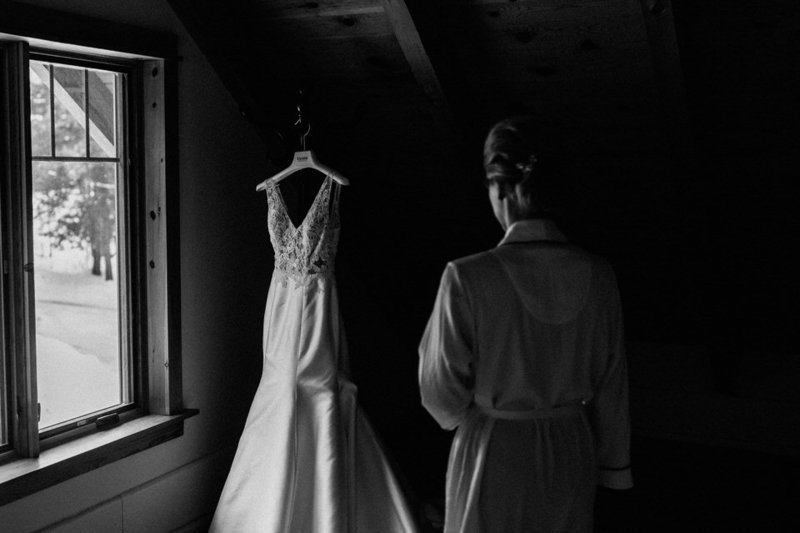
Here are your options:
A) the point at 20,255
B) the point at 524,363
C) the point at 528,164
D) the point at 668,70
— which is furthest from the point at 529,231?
the point at 20,255

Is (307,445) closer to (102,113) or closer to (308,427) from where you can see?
(308,427)

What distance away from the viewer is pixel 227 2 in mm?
3031

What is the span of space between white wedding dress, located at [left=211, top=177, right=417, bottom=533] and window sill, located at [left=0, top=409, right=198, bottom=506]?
0.31 meters

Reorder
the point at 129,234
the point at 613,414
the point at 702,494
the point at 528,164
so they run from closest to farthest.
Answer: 1. the point at 528,164
2. the point at 613,414
3. the point at 129,234
4. the point at 702,494

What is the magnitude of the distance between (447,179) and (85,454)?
1794mm

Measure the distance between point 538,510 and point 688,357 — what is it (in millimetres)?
3057

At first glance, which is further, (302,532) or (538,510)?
(302,532)

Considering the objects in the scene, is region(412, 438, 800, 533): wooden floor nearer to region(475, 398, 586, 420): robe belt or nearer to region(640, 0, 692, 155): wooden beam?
region(640, 0, 692, 155): wooden beam

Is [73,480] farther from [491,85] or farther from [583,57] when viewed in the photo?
[583,57]

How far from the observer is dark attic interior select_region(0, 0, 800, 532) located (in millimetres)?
2619

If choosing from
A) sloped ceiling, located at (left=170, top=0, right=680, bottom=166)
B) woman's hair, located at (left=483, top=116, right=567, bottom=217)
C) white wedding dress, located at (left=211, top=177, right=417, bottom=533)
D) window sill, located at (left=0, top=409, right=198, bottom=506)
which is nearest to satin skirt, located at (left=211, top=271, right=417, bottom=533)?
white wedding dress, located at (left=211, top=177, right=417, bottom=533)

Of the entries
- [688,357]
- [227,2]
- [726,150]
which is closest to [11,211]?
[227,2]

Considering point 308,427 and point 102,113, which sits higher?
point 102,113

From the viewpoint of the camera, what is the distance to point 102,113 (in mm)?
2895
